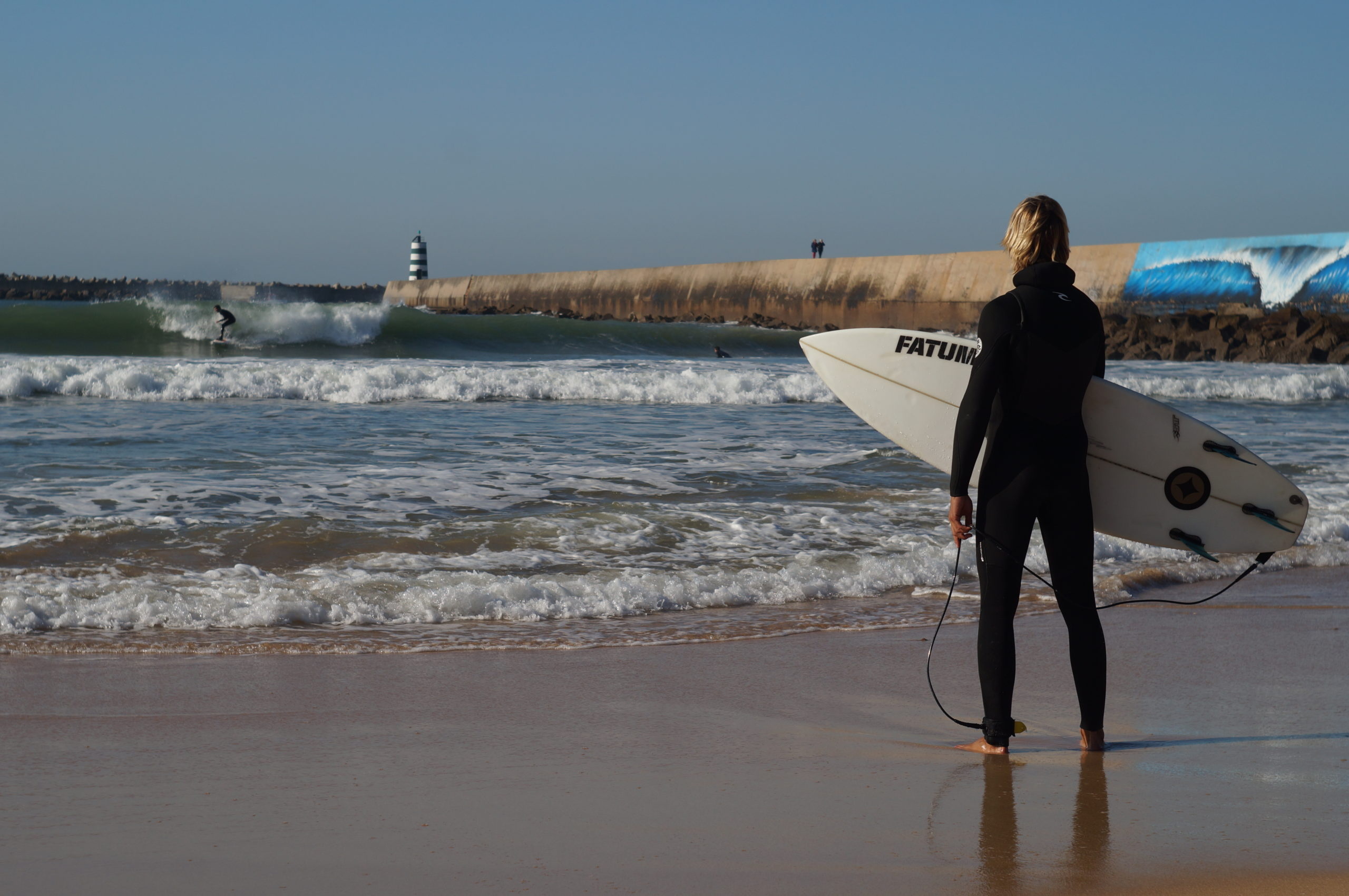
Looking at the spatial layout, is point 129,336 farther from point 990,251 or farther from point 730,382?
point 990,251

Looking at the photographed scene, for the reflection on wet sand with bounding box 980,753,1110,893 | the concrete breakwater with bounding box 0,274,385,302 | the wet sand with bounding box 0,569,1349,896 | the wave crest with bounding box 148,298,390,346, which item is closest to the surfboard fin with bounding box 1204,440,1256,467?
the wet sand with bounding box 0,569,1349,896

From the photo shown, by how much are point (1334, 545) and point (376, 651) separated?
482 centimetres

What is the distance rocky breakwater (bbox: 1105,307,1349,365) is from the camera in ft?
74.0

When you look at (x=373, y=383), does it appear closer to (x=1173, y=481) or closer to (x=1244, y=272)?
(x=1173, y=481)

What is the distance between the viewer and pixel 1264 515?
2.95 metres

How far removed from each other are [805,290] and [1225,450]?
33059 millimetres

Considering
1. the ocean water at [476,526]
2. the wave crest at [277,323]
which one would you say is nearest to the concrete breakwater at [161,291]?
the wave crest at [277,323]

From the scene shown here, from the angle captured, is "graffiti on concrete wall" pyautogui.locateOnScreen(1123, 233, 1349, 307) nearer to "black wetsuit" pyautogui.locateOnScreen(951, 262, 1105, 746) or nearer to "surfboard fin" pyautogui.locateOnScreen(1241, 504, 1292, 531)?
"surfboard fin" pyautogui.locateOnScreen(1241, 504, 1292, 531)

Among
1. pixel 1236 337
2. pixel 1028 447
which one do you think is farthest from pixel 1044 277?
pixel 1236 337

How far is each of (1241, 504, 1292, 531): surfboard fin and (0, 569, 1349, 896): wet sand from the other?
477 mm

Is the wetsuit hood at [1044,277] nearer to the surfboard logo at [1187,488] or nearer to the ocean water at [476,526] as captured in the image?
the surfboard logo at [1187,488]

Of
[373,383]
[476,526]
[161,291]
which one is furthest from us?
[161,291]

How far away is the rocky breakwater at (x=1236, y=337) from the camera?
2256cm

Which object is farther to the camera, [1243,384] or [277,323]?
[277,323]
